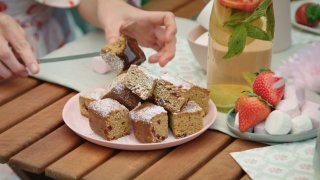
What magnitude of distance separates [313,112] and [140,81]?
11.8 inches

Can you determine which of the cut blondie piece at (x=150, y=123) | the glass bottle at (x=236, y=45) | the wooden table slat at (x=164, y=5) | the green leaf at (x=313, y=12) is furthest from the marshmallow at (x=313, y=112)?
the wooden table slat at (x=164, y=5)

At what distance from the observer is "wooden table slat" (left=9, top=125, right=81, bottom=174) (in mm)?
1096

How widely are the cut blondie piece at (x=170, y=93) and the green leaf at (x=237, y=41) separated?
0.11 m

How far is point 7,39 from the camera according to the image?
141cm

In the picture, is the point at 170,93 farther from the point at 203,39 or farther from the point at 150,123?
the point at 203,39

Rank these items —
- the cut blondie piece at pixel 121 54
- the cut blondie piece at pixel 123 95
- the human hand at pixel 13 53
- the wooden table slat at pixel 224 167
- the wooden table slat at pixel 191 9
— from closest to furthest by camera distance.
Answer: the wooden table slat at pixel 224 167, the cut blondie piece at pixel 123 95, the cut blondie piece at pixel 121 54, the human hand at pixel 13 53, the wooden table slat at pixel 191 9

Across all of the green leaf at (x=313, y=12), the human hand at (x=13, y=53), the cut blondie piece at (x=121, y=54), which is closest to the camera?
the cut blondie piece at (x=121, y=54)

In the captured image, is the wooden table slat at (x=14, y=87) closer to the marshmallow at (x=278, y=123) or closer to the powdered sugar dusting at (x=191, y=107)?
the powdered sugar dusting at (x=191, y=107)

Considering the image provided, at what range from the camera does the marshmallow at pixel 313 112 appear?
1123mm

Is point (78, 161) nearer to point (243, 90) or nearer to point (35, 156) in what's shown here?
point (35, 156)

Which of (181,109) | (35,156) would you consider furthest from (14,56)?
(181,109)

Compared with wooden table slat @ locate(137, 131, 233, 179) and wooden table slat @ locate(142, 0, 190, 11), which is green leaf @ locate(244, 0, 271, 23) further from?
wooden table slat @ locate(142, 0, 190, 11)

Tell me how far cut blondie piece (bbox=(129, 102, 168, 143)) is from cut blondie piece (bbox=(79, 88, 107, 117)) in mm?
95

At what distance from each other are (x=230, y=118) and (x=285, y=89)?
110 millimetres
